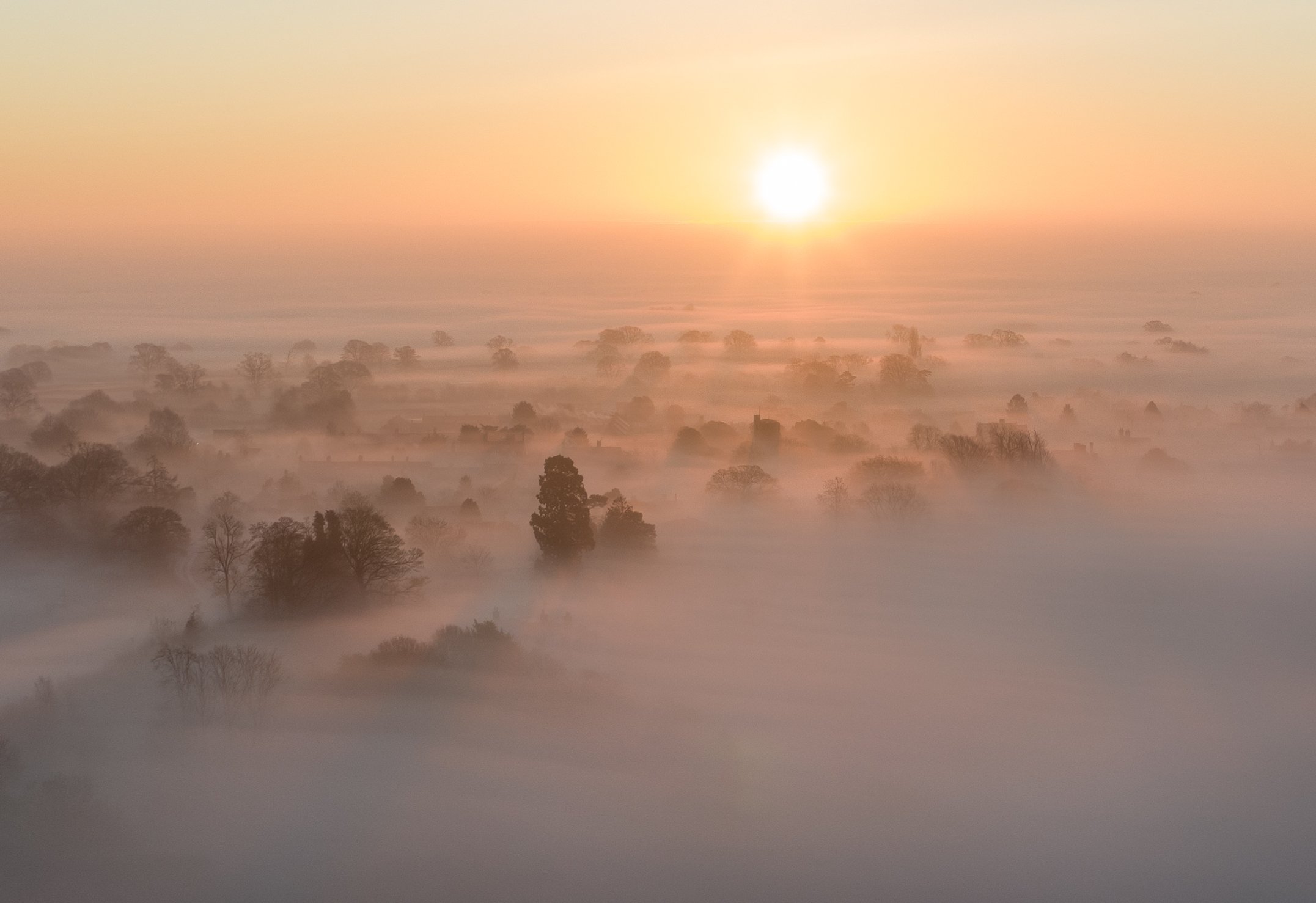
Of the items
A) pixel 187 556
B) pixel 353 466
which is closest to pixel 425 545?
pixel 187 556

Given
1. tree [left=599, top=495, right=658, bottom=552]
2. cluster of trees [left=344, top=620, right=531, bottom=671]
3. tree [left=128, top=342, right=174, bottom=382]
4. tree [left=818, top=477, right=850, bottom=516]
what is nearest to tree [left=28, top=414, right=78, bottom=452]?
tree [left=599, top=495, right=658, bottom=552]

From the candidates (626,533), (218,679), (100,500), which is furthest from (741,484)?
(100,500)

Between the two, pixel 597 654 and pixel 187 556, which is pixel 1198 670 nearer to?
pixel 597 654

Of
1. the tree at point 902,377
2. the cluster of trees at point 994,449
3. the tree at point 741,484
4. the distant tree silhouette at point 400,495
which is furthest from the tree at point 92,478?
the tree at point 902,377

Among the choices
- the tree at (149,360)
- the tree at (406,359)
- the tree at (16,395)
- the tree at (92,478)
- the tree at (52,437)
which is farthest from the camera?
the tree at (406,359)

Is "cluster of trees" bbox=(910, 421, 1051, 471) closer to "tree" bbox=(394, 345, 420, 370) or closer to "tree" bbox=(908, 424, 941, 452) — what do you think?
"tree" bbox=(908, 424, 941, 452)

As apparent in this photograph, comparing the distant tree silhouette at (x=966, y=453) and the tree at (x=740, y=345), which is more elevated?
the tree at (x=740, y=345)

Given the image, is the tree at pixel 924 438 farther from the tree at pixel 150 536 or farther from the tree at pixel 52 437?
the tree at pixel 52 437
